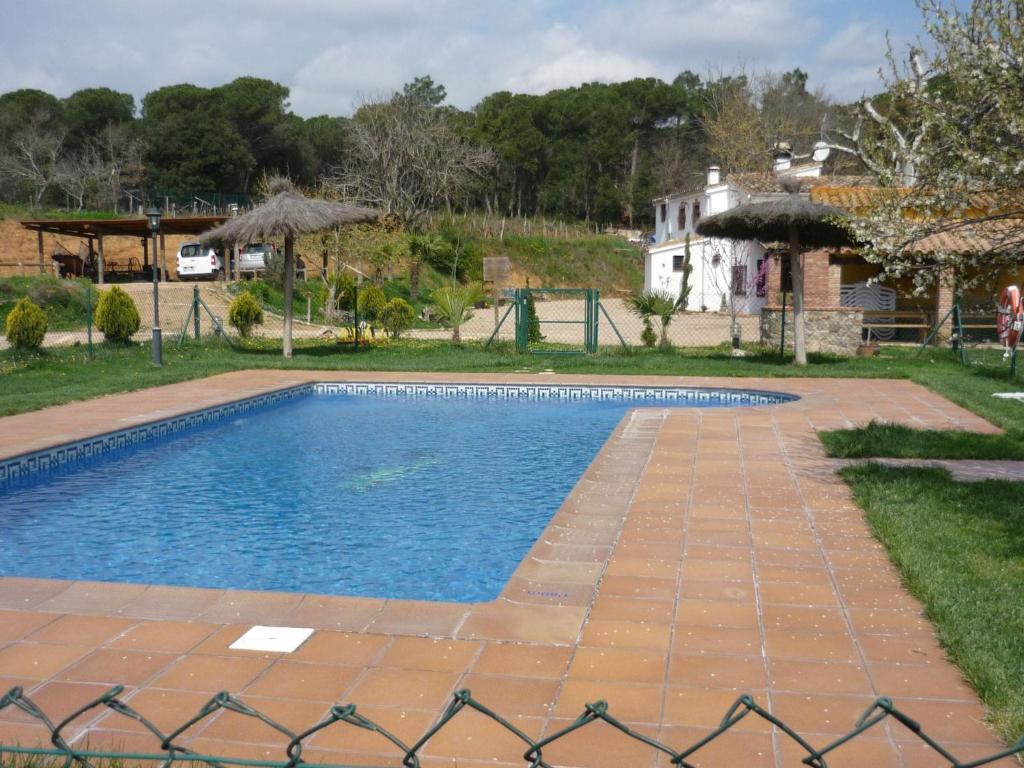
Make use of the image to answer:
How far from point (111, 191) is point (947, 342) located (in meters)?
37.3

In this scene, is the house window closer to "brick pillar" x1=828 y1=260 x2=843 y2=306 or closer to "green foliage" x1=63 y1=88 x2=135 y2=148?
"brick pillar" x1=828 y1=260 x2=843 y2=306

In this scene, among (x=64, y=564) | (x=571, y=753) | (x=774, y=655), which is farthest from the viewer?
(x=64, y=564)

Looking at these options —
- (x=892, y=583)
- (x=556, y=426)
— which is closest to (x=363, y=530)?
(x=892, y=583)

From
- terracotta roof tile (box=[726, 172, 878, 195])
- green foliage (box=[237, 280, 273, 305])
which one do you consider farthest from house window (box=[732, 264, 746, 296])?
green foliage (box=[237, 280, 273, 305])

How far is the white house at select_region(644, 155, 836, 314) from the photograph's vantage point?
30.7 metres

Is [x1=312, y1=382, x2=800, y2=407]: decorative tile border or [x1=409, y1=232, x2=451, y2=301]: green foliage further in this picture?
[x1=409, y1=232, x2=451, y2=301]: green foliage

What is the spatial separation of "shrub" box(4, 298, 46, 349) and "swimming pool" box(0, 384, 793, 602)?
5925 millimetres

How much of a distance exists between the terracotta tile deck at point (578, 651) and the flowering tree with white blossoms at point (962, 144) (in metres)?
2.05

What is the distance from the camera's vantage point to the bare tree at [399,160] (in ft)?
132

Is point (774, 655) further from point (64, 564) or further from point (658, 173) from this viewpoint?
point (658, 173)

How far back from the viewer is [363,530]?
730 cm

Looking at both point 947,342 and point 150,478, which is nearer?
point 150,478

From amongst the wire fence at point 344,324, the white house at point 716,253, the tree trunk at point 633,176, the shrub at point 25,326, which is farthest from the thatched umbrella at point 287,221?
the tree trunk at point 633,176

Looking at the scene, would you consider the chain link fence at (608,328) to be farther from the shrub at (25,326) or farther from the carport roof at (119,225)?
the carport roof at (119,225)
